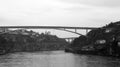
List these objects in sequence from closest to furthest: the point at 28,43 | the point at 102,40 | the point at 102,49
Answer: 1. the point at 102,49
2. the point at 102,40
3. the point at 28,43

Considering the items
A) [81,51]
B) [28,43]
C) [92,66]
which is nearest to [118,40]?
[81,51]

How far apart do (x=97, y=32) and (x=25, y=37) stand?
84.1 m

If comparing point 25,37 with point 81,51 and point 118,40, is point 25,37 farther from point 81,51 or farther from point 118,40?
point 118,40

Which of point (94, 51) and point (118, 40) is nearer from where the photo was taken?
point (118, 40)

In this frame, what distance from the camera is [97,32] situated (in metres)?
112

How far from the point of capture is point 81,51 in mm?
108812

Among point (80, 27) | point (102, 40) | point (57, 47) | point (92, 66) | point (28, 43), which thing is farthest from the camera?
point (57, 47)

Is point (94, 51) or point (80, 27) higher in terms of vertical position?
point (80, 27)

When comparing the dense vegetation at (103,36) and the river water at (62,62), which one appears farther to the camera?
the dense vegetation at (103,36)

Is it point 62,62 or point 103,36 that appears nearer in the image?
point 62,62

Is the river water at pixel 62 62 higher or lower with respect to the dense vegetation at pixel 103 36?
lower

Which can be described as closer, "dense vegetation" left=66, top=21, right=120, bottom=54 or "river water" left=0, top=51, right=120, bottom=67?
"river water" left=0, top=51, right=120, bottom=67

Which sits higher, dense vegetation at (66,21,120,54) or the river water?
dense vegetation at (66,21,120,54)

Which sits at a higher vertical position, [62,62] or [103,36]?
[103,36]
